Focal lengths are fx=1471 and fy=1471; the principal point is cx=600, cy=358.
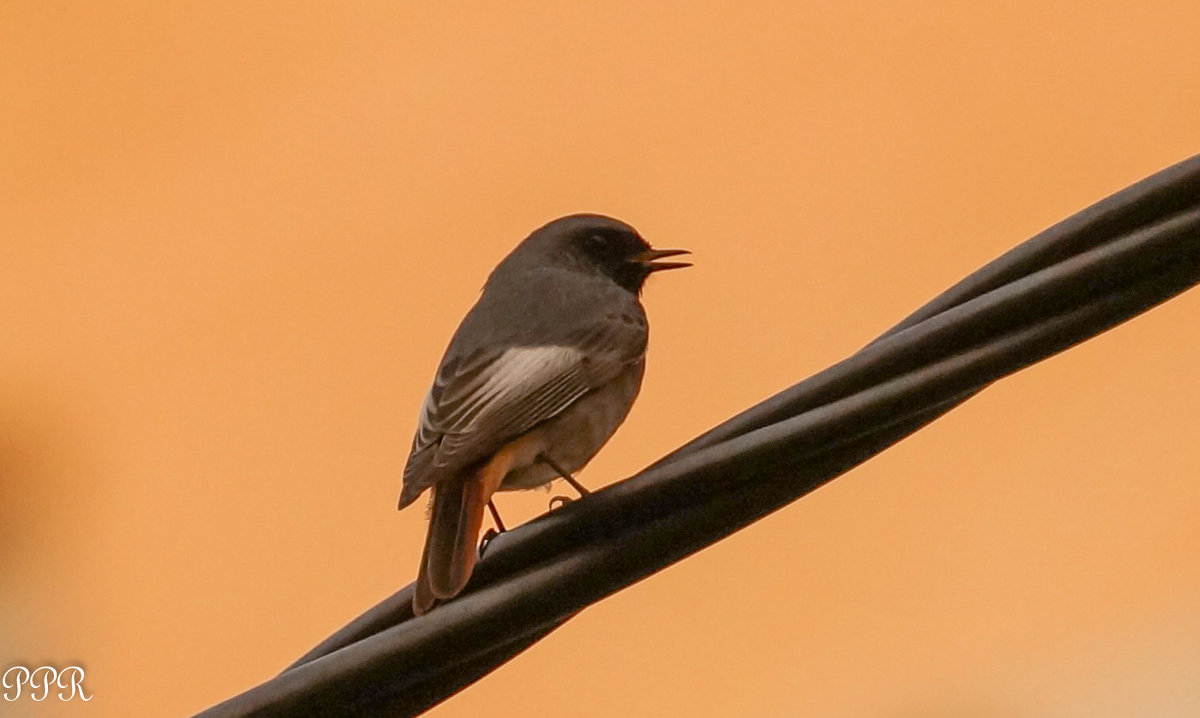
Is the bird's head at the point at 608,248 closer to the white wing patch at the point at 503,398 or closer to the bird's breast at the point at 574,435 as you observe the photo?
the bird's breast at the point at 574,435

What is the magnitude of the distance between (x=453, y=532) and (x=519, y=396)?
51 cm

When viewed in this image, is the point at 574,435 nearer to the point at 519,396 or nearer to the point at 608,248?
the point at 519,396

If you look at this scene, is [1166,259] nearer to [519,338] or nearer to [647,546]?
[647,546]

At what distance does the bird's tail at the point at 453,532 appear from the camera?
8.75ft

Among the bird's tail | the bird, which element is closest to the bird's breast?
the bird

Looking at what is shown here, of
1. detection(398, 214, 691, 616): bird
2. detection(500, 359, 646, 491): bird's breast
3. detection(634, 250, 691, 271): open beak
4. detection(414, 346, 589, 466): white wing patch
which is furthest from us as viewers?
detection(634, 250, 691, 271): open beak

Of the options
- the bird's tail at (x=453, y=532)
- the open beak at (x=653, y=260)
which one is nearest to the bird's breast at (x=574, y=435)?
the bird's tail at (x=453, y=532)

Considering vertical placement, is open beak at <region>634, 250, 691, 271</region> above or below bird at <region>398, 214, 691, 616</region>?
above

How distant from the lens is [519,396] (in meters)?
3.47

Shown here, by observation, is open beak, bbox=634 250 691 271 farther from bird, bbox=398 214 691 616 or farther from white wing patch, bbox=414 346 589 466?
white wing patch, bbox=414 346 589 466

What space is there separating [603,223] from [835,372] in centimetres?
267

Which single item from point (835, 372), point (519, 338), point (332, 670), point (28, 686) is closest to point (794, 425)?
point (835, 372)

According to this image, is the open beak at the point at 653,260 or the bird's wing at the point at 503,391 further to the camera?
the open beak at the point at 653,260

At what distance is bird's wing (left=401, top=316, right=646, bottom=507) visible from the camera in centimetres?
326
